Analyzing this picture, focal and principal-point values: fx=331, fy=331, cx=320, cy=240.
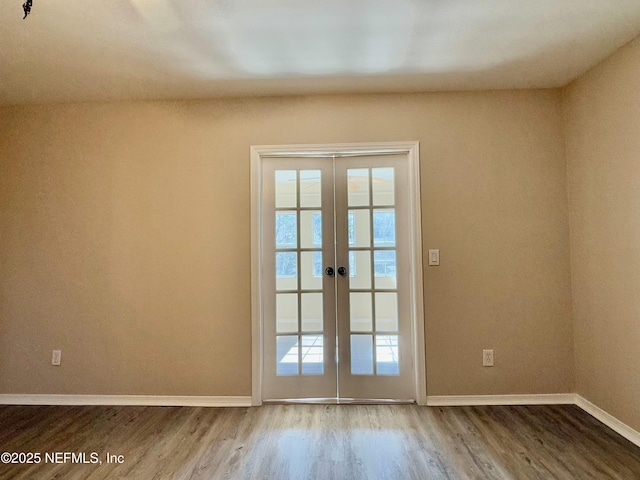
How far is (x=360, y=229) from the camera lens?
2635 millimetres

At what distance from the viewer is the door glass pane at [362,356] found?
8.49ft

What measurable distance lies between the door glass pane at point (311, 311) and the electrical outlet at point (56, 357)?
193 centimetres

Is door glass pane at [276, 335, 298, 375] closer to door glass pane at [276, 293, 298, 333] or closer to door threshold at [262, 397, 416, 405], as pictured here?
door glass pane at [276, 293, 298, 333]

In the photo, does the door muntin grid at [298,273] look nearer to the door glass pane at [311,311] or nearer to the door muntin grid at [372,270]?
the door glass pane at [311,311]

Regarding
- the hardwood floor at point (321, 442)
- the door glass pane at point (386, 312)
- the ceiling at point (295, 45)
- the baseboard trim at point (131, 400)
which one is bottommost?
the hardwood floor at point (321, 442)

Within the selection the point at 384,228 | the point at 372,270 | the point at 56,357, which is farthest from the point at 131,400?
the point at 384,228

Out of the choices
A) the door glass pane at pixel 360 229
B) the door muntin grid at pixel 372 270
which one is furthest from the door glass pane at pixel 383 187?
the door glass pane at pixel 360 229

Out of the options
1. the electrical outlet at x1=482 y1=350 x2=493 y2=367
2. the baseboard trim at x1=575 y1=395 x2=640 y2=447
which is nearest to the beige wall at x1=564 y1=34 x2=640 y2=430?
the baseboard trim at x1=575 y1=395 x2=640 y2=447

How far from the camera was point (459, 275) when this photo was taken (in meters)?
2.53

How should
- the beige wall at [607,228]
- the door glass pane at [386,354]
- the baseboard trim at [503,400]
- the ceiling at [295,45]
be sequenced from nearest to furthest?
1. the ceiling at [295,45]
2. the beige wall at [607,228]
3. the baseboard trim at [503,400]
4. the door glass pane at [386,354]

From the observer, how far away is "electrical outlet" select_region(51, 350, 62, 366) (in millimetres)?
2604

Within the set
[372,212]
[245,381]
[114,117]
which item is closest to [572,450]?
[372,212]

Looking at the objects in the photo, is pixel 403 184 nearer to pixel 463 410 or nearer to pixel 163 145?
pixel 463 410

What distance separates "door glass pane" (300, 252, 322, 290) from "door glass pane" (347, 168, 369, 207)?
1.67ft
